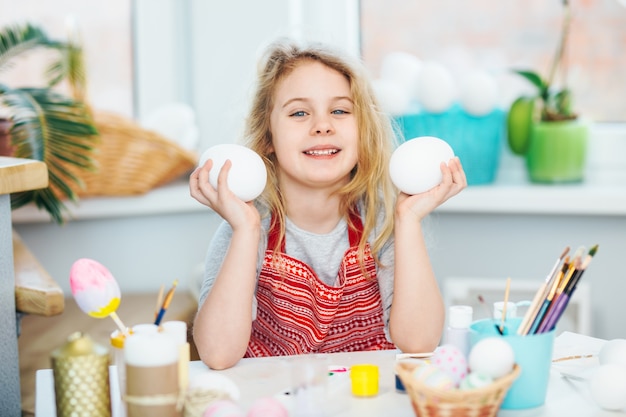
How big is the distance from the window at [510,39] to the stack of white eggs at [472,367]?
4.56ft

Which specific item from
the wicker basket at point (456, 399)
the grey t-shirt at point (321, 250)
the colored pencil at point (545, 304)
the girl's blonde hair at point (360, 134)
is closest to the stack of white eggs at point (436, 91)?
the girl's blonde hair at point (360, 134)

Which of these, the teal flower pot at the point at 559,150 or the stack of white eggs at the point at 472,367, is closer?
the stack of white eggs at the point at 472,367

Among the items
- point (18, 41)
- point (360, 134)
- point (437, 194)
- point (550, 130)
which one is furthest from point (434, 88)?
point (18, 41)

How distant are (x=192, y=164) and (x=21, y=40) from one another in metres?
0.54

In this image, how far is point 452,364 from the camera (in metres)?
0.90

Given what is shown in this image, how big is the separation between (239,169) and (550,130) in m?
1.06

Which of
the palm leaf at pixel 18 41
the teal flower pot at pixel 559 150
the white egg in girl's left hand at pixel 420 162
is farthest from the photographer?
the teal flower pot at pixel 559 150

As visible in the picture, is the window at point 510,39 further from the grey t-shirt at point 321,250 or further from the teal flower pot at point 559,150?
the grey t-shirt at point 321,250

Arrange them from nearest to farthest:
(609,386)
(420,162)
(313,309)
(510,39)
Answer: (609,386) < (420,162) < (313,309) < (510,39)

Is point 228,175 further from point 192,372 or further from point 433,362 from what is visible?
point 433,362

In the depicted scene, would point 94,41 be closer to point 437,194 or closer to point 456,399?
point 437,194

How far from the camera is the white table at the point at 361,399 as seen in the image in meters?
0.97

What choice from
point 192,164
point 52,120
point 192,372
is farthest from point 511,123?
point 192,372

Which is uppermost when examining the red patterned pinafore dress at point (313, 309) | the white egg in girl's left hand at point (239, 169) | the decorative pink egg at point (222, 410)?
the white egg in girl's left hand at point (239, 169)
